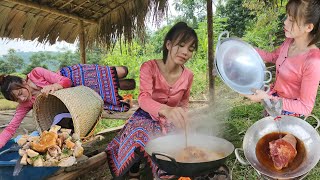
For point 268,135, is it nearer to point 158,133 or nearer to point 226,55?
point 226,55

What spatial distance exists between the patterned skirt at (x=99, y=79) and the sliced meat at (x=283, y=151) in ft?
6.61

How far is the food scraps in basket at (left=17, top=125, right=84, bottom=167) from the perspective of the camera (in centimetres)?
222

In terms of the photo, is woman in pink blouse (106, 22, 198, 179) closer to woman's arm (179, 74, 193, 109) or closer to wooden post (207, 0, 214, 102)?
woman's arm (179, 74, 193, 109)

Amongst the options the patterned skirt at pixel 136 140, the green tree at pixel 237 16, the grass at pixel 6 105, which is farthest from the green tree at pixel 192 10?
the patterned skirt at pixel 136 140

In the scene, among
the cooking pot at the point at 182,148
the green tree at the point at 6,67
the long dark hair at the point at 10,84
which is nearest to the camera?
the cooking pot at the point at 182,148

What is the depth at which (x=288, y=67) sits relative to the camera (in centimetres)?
201

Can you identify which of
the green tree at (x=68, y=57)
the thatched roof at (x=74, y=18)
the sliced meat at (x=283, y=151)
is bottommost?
the sliced meat at (x=283, y=151)

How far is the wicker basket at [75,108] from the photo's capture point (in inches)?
106

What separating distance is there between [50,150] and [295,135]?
5.36 feet

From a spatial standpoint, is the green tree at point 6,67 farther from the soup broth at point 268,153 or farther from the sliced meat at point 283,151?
the sliced meat at point 283,151

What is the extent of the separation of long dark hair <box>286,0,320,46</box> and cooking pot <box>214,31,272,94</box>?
13.0 inches

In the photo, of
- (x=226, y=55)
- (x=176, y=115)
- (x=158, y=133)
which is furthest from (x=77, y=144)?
(x=226, y=55)

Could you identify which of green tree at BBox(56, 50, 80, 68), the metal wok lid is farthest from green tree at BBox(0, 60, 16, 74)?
the metal wok lid

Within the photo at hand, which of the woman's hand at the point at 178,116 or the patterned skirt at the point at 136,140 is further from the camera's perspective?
the patterned skirt at the point at 136,140
